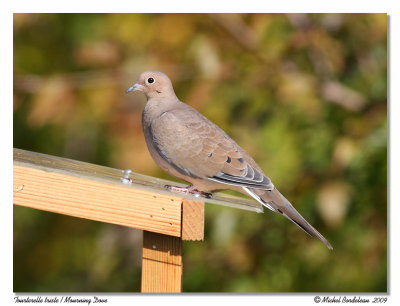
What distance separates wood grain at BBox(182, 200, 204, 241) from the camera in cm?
262

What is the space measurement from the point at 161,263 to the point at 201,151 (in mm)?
931

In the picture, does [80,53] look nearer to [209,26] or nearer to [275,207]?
[209,26]

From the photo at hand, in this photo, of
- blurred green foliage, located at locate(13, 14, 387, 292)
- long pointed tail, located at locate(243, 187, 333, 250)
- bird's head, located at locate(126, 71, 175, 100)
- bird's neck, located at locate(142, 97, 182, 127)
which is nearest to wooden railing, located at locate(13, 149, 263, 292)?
long pointed tail, located at locate(243, 187, 333, 250)

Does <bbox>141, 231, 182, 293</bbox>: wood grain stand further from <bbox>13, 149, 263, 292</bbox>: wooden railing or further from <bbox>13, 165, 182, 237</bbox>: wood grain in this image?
<bbox>13, 165, 182, 237</bbox>: wood grain

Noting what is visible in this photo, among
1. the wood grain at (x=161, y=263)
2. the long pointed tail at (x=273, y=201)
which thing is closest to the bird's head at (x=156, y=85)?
the long pointed tail at (x=273, y=201)

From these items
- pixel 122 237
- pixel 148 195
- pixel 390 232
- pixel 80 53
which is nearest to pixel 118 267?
pixel 122 237

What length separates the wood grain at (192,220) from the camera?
262 cm

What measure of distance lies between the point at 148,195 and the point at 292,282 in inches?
83.6

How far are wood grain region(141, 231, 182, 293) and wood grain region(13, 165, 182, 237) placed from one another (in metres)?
0.14

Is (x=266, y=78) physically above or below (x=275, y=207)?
above

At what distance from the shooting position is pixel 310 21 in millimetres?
4383

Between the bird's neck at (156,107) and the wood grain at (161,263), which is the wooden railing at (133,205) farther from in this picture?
the bird's neck at (156,107)

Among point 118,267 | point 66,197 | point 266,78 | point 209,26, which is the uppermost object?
point 209,26

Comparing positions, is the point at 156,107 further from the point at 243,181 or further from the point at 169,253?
the point at 169,253
